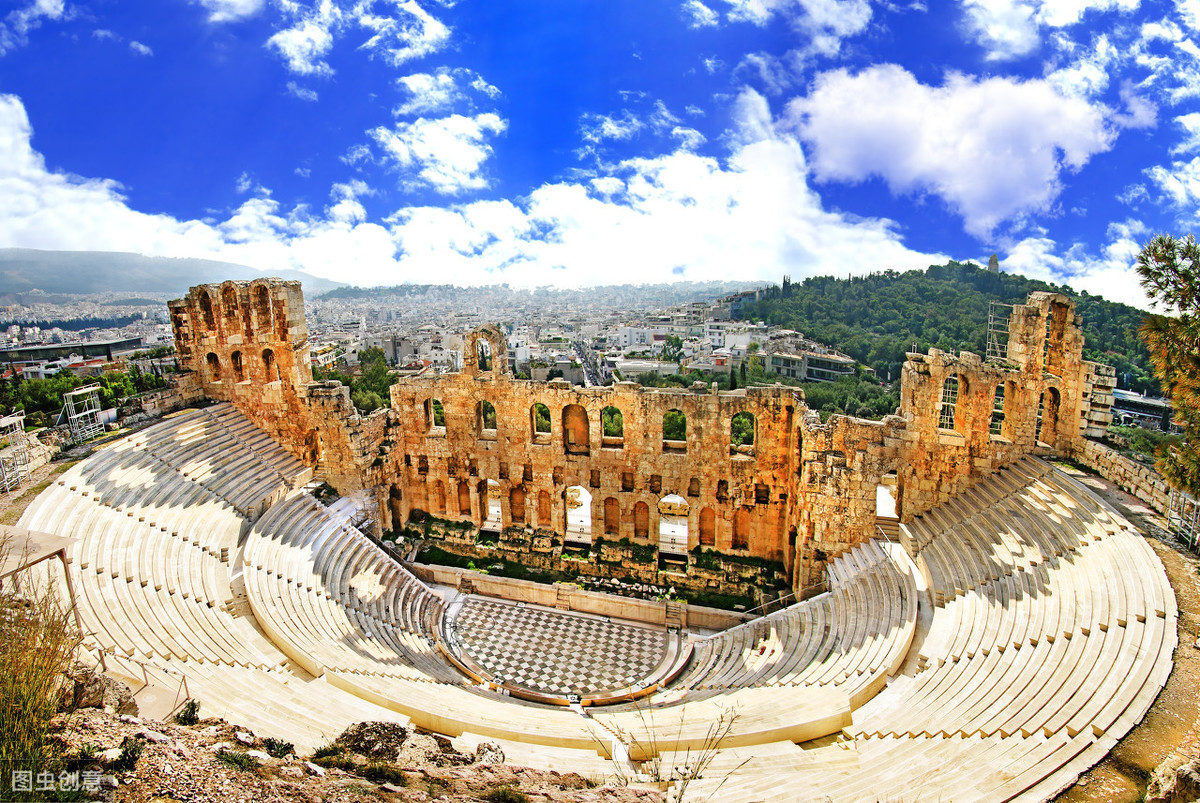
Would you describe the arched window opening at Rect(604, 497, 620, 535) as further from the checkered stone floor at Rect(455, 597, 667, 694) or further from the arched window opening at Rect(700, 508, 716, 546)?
the checkered stone floor at Rect(455, 597, 667, 694)

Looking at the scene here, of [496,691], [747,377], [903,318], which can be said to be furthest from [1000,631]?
[903,318]

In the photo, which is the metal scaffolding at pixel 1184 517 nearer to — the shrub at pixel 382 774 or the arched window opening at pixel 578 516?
the shrub at pixel 382 774

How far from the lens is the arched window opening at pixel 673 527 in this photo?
24664 mm

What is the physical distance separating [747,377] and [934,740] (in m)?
54.3

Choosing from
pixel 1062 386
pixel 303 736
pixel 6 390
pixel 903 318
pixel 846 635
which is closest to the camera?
pixel 303 736

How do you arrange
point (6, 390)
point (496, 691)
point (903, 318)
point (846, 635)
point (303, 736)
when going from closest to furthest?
point (303, 736)
point (846, 635)
point (496, 691)
point (6, 390)
point (903, 318)

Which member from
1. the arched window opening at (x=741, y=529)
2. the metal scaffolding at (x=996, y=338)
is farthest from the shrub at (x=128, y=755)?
the metal scaffolding at (x=996, y=338)

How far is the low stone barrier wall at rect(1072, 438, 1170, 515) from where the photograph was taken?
1602cm

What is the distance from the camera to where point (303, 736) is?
33.4 feet

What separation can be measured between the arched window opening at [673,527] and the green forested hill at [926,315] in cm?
2340

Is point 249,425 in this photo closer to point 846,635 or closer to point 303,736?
point 303,736

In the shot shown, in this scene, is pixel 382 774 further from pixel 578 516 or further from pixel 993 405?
pixel 578 516

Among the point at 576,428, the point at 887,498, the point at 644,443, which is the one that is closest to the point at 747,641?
the point at 644,443

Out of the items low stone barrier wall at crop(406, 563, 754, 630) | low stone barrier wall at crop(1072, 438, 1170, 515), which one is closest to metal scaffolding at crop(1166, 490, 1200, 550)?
low stone barrier wall at crop(1072, 438, 1170, 515)
